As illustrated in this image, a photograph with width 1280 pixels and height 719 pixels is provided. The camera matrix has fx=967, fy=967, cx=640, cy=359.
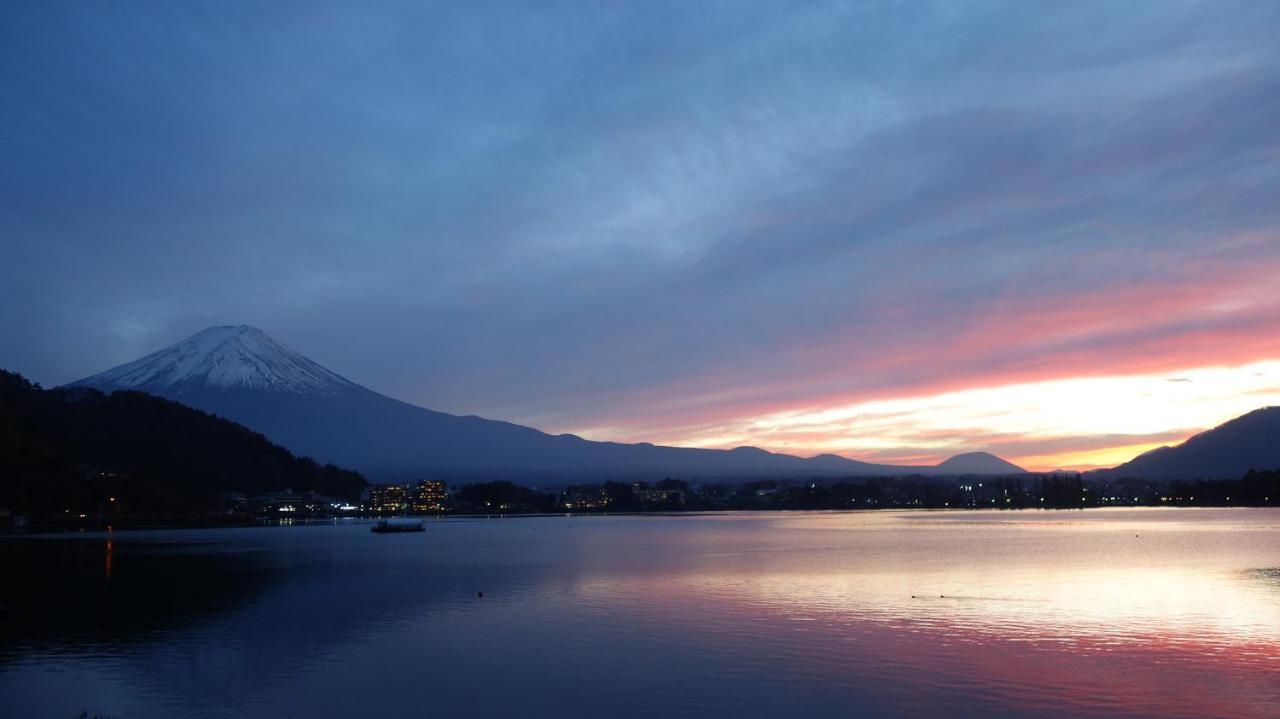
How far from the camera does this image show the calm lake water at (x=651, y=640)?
19.4m

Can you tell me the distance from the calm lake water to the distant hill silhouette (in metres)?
68.9

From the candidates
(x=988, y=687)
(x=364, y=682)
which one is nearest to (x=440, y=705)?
(x=364, y=682)

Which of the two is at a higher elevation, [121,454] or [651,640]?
[121,454]

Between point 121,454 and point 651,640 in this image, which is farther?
point 121,454

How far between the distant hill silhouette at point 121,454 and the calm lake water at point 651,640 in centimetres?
6893

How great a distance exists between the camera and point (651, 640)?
26.4 m

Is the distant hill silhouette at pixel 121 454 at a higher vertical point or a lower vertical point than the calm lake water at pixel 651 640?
higher

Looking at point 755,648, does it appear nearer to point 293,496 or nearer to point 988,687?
point 988,687

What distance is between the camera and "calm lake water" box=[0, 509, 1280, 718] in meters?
19.4

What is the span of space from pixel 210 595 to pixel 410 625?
13.0 meters

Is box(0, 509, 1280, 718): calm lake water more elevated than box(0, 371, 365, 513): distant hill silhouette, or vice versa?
box(0, 371, 365, 513): distant hill silhouette

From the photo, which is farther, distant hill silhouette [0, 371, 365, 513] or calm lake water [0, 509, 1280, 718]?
distant hill silhouette [0, 371, 365, 513]

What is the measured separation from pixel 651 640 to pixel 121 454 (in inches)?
5637

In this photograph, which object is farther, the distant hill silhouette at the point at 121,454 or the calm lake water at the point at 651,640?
the distant hill silhouette at the point at 121,454
